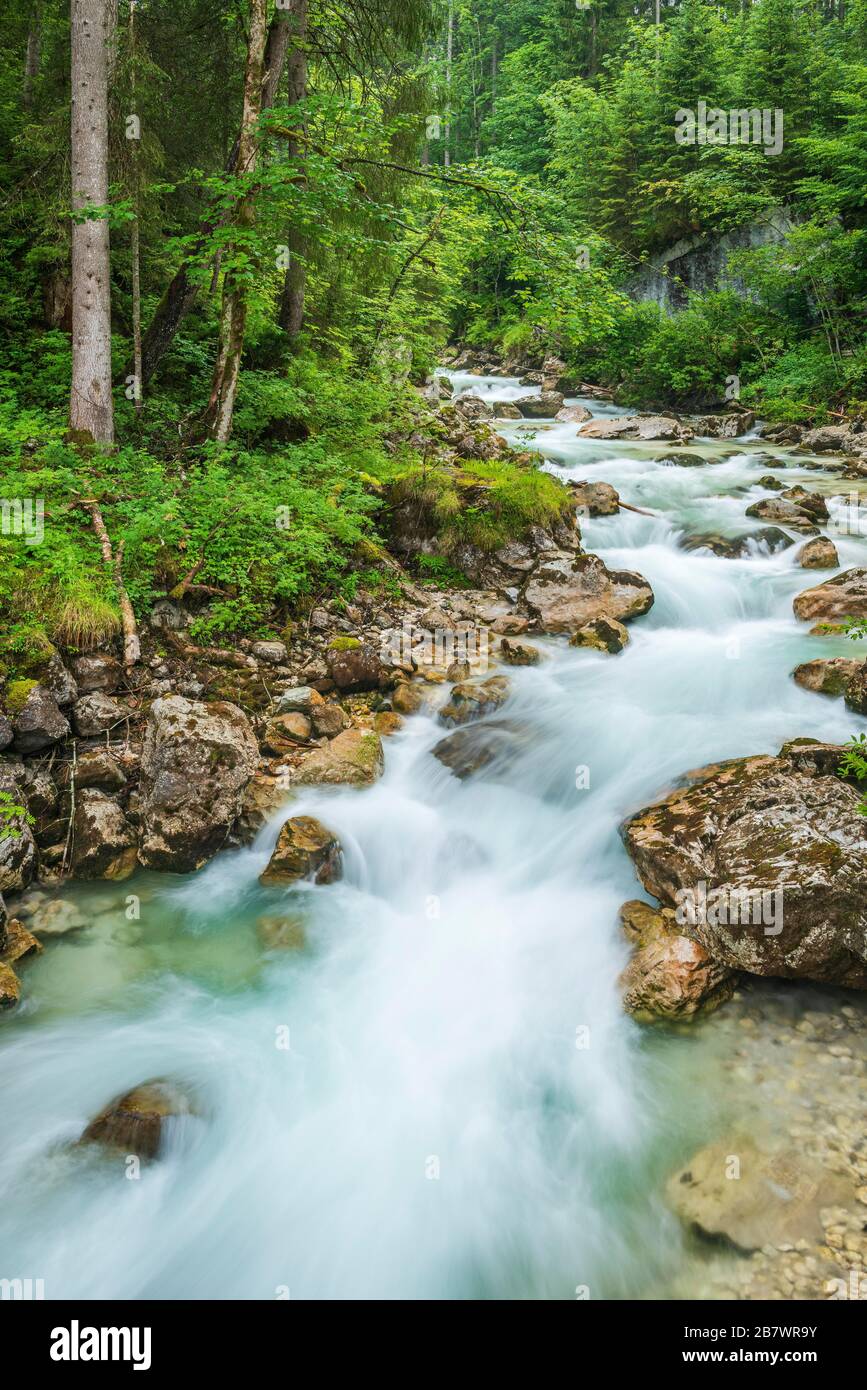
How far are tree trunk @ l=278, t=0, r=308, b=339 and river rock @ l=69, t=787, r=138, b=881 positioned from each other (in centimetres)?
690

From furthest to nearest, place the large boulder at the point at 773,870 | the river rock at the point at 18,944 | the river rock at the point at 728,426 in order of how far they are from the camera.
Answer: the river rock at the point at 728,426
the river rock at the point at 18,944
the large boulder at the point at 773,870

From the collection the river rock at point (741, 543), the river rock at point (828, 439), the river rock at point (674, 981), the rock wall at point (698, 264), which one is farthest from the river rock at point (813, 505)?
the rock wall at point (698, 264)

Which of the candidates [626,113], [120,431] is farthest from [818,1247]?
[626,113]

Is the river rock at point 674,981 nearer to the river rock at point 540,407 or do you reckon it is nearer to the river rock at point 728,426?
the river rock at point 728,426

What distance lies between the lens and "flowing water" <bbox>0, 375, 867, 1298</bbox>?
3443mm

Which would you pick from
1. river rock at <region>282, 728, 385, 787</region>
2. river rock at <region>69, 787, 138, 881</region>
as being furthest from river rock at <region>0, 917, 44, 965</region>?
river rock at <region>282, 728, 385, 787</region>

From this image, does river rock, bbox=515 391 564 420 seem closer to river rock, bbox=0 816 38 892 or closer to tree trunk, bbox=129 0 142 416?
tree trunk, bbox=129 0 142 416

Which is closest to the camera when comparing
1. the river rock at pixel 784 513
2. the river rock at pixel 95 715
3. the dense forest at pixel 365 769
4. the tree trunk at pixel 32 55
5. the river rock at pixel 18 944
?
the dense forest at pixel 365 769

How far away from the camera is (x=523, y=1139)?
397 cm

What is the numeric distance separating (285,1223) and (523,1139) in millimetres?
1262

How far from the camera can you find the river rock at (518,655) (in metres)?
7.92

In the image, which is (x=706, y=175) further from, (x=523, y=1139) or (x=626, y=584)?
(x=523, y=1139)

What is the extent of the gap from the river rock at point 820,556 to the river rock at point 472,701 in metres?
5.26

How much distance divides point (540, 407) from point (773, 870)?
726 inches
